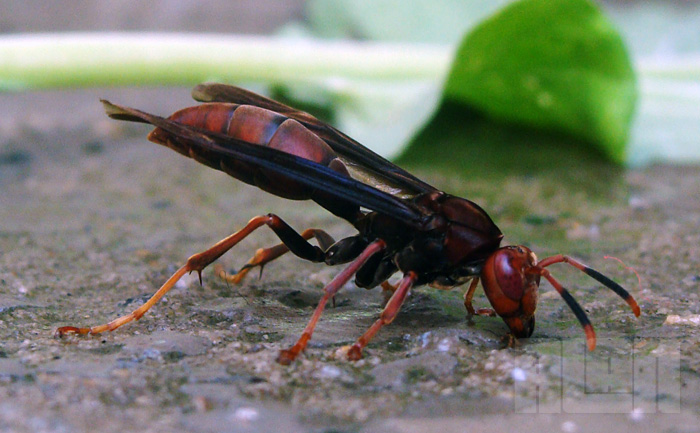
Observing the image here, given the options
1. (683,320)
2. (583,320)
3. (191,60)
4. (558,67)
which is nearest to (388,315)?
(583,320)

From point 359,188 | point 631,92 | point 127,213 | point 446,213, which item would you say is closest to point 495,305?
point 446,213

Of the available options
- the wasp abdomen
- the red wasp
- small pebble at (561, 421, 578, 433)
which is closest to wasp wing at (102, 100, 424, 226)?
the red wasp

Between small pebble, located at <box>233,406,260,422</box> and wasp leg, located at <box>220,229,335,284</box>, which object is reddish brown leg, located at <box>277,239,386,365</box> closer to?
small pebble, located at <box>233,406,260,422</box>

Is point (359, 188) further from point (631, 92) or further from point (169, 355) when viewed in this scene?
point (631, 92)

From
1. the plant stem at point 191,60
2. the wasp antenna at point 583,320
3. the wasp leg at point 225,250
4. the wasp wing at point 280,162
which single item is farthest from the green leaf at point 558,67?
the wasp antenna at point 583,320

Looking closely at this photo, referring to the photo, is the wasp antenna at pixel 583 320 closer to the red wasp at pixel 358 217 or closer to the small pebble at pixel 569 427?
the red wasp at pixel 358 217
